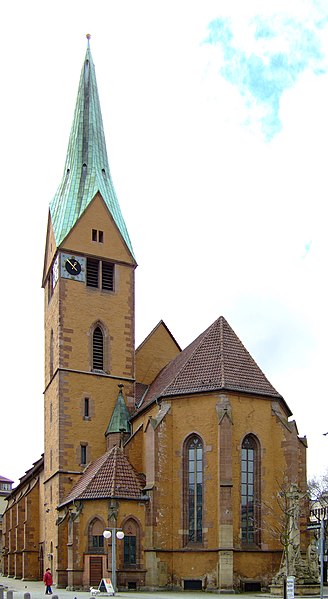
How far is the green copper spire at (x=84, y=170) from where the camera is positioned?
53.1 meters

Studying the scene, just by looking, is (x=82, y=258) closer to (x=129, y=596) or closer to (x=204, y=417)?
(x=204, y=417)

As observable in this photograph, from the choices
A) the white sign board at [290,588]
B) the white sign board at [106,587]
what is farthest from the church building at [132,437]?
the white sign board at [290,588]

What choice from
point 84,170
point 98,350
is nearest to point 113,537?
point 98,350

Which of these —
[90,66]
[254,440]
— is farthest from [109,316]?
[90,66]

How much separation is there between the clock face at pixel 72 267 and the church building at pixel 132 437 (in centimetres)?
9

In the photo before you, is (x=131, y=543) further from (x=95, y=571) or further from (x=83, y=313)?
(x=83, y=313)

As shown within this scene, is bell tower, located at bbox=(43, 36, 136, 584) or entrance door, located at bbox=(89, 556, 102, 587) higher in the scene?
bell tower, located at bbox=(43, 36, 136, 584)

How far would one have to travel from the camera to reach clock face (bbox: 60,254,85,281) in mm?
50812

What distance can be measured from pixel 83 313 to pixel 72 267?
2917mm

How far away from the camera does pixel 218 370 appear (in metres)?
42.6

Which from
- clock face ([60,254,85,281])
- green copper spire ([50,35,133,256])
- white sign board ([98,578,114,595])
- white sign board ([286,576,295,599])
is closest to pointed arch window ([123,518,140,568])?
white sign board ([98,578,114,595])

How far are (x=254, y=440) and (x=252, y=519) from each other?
3.86 metres

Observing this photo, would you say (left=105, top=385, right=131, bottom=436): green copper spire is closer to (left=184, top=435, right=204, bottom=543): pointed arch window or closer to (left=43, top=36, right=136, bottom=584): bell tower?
(left=43, top=36, right=136, bottom=584): bell tower

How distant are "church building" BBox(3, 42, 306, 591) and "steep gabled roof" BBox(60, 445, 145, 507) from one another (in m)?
0.07
